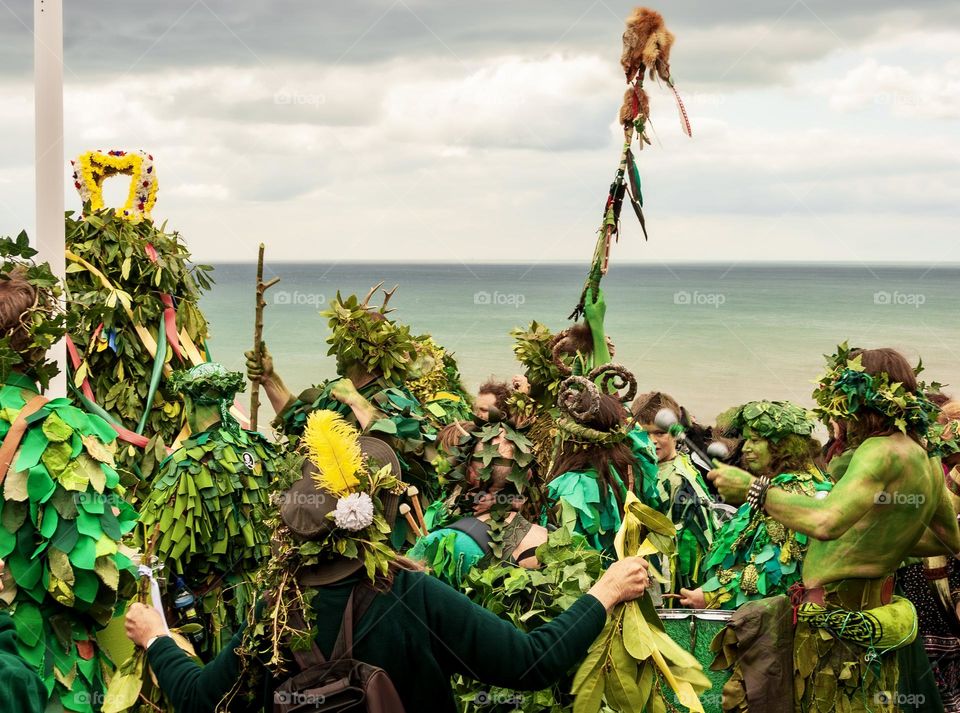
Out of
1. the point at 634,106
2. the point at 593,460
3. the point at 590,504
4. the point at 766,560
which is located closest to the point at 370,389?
the point at 593,460

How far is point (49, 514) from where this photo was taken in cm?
353

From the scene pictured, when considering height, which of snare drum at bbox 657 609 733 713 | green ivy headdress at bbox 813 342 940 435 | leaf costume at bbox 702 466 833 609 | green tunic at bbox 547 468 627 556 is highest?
green ivy headdress at bbox 813 342 940 435

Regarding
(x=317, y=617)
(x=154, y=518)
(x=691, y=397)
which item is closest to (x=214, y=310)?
(x=691, y=397)

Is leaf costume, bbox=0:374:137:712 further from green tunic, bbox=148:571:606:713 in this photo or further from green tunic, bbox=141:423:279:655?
green tunic, bbox=141:423:279:655

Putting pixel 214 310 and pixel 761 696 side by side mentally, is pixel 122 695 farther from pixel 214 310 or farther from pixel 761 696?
pixel 214 310

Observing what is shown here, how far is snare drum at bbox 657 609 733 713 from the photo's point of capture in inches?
183

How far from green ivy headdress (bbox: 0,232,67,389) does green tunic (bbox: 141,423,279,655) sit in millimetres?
1622

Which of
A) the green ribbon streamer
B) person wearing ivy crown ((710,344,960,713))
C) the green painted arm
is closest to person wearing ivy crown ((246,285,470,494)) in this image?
the green ribbon streamer

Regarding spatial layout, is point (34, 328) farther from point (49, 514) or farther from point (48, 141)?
point (48, 141)

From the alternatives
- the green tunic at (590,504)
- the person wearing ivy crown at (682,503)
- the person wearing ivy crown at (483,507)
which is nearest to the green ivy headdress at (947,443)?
the green tunic at (590,504)

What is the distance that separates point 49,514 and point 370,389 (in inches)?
107

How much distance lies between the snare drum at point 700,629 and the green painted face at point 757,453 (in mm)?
737

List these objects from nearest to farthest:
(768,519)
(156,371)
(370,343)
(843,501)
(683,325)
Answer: (843,501) → (768,519) → (370,343) → (156,371) → (683,325)

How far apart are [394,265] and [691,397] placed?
6305cm
